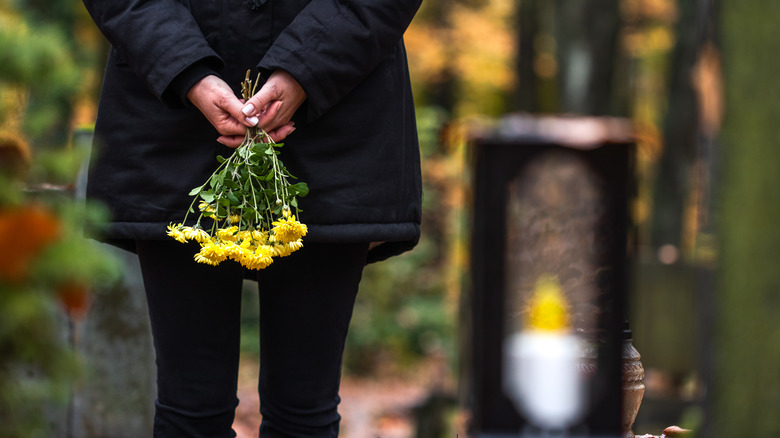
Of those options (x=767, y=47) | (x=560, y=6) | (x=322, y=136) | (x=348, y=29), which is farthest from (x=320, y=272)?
(x=560, y=6)

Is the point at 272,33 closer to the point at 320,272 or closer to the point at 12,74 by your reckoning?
the point at 320,272

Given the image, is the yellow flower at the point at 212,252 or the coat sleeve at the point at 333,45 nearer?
the yellow flower at the point at 212,252

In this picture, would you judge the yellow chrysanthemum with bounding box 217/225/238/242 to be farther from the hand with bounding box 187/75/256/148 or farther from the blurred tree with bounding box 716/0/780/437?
the blurred tree with bounding box 716/0/780/437

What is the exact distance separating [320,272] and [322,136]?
316 millimetres

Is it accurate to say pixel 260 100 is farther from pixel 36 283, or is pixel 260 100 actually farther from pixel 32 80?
pixel 36 283

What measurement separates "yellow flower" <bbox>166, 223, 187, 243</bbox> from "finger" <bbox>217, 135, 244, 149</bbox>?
0.21 m

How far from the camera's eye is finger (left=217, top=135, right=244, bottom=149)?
1.81 m

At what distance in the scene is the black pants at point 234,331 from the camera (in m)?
1.91

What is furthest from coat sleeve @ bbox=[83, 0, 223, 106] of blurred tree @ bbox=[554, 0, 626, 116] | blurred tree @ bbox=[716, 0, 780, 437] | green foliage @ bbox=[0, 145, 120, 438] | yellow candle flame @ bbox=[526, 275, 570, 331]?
blurred tree @ bbox=[554, 0, 626, 116]

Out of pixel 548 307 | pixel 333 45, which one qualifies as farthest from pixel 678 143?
pixel 333 45

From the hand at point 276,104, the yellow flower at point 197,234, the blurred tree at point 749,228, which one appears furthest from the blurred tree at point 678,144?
the yellow flower at point 197,234

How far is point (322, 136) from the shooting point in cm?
188

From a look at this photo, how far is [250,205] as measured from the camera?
179cm

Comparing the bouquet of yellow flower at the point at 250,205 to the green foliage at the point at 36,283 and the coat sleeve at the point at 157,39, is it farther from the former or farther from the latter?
the green foliage at the point at 36,283
